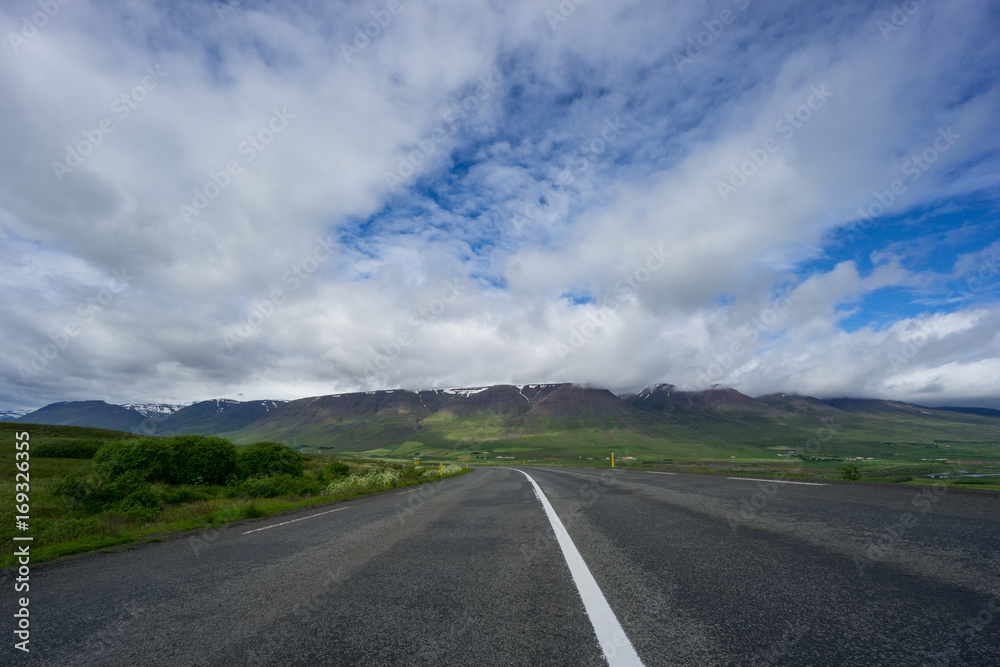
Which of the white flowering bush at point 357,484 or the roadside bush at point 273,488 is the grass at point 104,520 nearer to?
the roadside bush at point 273,488

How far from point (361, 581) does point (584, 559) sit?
113 inches

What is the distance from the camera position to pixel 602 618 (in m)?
3.52

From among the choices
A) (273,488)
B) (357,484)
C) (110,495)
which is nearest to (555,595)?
(110,495)

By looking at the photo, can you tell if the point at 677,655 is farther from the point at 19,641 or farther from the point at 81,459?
the point at 81,459

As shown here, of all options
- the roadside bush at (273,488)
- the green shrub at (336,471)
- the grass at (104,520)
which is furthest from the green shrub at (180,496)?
the green shrub at (336,471)

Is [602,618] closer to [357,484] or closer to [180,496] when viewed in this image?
[180,496]

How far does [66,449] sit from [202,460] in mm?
32010

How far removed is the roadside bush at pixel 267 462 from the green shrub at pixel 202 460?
31.5 inches

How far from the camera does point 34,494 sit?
1546cm

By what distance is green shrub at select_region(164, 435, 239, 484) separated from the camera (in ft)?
78.1

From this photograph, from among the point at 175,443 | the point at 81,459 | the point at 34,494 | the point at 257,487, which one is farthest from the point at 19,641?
the point at 81,459
